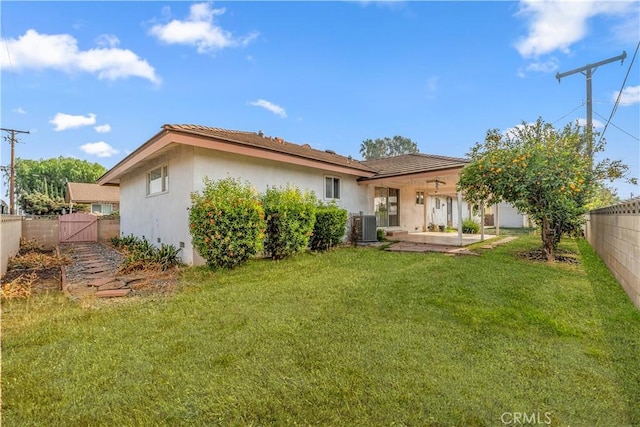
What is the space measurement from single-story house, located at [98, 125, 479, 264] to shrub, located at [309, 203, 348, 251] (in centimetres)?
149

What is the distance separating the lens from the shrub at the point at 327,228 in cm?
963

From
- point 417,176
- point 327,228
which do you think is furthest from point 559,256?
point 327,228

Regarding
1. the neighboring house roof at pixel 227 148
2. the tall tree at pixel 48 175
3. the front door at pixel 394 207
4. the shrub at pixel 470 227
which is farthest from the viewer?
the tall tree at pixel 48 175

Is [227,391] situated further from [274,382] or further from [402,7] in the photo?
[402,7]

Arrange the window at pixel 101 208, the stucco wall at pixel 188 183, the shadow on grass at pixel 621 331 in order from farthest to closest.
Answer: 1. the window at pixel 101 208
2. the stucco wall at pixel 188 183
3. the shadow on grass at pixel 621 331

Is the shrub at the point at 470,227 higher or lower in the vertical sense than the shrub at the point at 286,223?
lower

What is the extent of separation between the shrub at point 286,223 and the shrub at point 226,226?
2.30ft

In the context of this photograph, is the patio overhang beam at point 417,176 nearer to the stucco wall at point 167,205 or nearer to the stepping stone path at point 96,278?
the stucco wall at point 167,205

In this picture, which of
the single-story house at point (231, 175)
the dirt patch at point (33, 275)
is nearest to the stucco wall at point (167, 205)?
the single-story house at point (231, 175)

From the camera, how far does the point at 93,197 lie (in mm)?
28719

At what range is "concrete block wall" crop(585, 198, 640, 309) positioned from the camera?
15.4ft

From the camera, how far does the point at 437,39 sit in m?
10.4

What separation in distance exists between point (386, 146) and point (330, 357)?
63.0 m

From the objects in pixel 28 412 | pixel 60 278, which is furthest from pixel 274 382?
pixel 60 278
